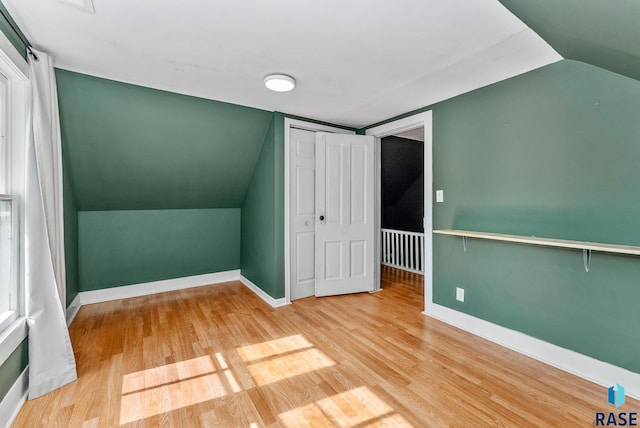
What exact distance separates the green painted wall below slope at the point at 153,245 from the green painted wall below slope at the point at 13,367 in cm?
193

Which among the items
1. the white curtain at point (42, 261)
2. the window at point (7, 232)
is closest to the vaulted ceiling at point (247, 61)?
the white curtain at point (42, 261)

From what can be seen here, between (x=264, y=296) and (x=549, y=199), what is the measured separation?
10.0 feet

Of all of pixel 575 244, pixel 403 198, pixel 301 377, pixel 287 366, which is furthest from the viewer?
pixel 403 198

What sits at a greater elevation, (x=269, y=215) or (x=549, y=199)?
(x=549, y=199)

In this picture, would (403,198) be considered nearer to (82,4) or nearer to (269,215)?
(269,215)

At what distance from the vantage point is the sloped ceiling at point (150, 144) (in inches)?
102

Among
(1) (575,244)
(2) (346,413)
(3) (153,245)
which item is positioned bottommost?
(2) (346,413)

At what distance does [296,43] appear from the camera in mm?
1866

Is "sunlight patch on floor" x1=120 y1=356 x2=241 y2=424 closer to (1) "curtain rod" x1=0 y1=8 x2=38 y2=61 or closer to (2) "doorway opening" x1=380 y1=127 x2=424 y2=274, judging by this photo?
(1) "curtain rod" x1=0 y1=8 x2=38 y2=61

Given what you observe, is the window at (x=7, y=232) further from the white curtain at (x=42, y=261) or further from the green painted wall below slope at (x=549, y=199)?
the green painted wall below slope at (x=549, y=199)

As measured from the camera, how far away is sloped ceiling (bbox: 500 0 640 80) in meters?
1.20

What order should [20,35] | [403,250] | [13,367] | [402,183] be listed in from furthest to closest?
[402,183]
[403,250]
[20,35]
[13,367]

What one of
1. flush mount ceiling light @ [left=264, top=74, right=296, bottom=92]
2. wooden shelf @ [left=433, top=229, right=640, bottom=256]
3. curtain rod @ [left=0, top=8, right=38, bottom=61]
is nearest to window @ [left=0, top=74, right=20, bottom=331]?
curtain rod @ [left=0, top=8, right=38, bottom=61]

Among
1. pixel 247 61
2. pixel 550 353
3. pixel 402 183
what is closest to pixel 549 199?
pixel 550 353
